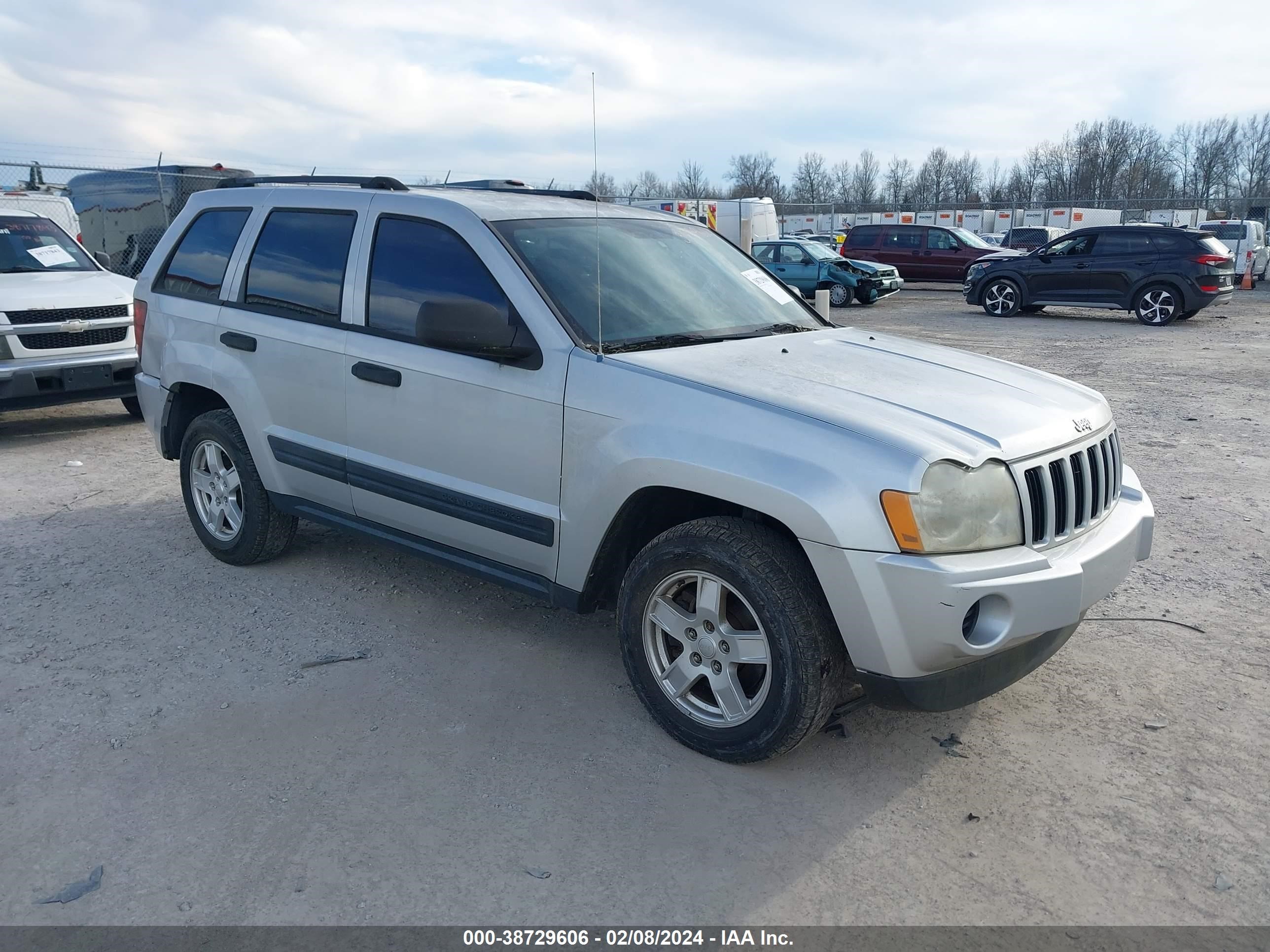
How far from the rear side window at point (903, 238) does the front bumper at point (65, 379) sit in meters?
22.2

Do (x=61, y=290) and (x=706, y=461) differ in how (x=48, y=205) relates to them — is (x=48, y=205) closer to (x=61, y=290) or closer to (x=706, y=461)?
(x=61, y=290)

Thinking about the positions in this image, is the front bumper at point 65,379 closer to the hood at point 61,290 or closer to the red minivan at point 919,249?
the hood at point 61,290

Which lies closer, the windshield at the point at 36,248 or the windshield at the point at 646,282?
the windshield at the point at 646,282

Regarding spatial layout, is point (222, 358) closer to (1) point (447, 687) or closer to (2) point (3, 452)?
(1) point (447, 687)

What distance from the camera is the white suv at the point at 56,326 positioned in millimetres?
7828

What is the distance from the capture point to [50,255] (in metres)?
9.08

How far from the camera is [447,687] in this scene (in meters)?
3.91

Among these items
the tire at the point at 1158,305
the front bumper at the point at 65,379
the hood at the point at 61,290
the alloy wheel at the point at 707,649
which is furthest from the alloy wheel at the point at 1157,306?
the alloy wheel at the point at 707,649

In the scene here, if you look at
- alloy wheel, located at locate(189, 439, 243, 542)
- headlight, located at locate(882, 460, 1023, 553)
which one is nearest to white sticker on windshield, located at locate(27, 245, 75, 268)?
alloy wheel, located at locate(189, 439, 243, 542)

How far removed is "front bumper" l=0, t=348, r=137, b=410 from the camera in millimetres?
7750

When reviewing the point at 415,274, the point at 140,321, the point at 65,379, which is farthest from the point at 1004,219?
the point at 415,274

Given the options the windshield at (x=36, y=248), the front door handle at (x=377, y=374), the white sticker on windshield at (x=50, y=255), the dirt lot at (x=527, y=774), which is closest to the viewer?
the dirt lot at (x=527, y=774)

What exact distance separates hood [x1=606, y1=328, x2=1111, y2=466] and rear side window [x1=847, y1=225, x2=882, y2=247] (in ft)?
78.1

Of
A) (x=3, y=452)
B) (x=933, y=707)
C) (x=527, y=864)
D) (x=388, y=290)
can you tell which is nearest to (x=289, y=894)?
(x=527, y=864)
